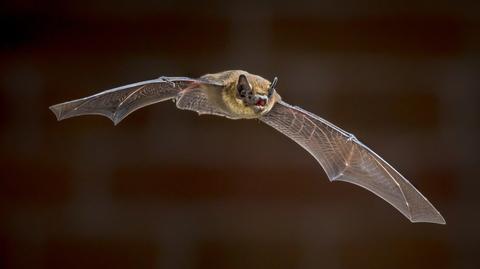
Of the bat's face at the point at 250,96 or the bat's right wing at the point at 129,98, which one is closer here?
the bat's face at the point at 250,96

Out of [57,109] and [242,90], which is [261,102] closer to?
[242,90]

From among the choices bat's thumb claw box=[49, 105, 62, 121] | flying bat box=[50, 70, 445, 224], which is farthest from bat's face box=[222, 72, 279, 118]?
bat's thumb claw box=[49, 105, 62, 121]

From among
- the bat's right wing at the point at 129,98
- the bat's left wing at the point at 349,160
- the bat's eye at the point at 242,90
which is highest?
the bat's right wing at the point at 129,98

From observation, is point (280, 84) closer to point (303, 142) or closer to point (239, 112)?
point (303, 142)

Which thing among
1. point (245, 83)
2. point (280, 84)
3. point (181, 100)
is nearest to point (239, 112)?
point (245, 83)

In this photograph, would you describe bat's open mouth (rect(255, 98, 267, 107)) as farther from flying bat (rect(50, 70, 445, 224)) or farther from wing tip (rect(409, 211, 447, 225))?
wing tip (rect(409, 211, 447, 225))

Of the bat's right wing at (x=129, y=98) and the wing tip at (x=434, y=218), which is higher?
the bat's right wing at (x=129, y=98)

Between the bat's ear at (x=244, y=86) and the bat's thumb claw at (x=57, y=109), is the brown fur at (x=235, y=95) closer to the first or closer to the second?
the bat's ear at (x=244, y=86)

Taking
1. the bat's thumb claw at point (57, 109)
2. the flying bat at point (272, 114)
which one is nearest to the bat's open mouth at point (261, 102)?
the flying bat at point (272, 114)
